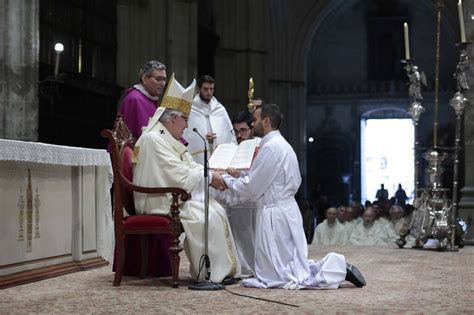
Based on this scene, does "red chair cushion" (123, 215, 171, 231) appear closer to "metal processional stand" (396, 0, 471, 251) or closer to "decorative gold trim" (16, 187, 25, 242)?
"decorative gold trim" (16, 187, 25, 242)

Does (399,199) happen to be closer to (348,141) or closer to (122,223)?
(348,141)

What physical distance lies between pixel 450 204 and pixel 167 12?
625cm

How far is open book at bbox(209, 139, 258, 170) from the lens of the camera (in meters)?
6.06

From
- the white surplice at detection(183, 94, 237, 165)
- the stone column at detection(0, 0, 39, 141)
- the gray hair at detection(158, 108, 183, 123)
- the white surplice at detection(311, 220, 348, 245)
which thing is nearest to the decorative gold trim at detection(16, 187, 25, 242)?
the gray hair at detection(158, 108, 183, 123)

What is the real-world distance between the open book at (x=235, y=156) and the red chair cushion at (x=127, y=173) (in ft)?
2.03

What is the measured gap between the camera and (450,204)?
375 inches

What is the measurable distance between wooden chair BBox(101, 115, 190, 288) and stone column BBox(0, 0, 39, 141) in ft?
7.32

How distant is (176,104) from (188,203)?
757 mm

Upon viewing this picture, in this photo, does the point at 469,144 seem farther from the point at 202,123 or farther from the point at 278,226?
the point at 278,226

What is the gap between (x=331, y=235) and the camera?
11.4m

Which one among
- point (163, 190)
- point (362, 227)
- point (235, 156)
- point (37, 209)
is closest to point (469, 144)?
point (362, 227)

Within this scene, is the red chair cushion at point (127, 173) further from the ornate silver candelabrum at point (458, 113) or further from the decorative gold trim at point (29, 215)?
the ornate silver candelabrum at point (458, 113)

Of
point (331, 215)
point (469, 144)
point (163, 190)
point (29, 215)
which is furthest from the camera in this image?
point (331, 215)

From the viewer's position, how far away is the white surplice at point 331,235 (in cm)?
1123
